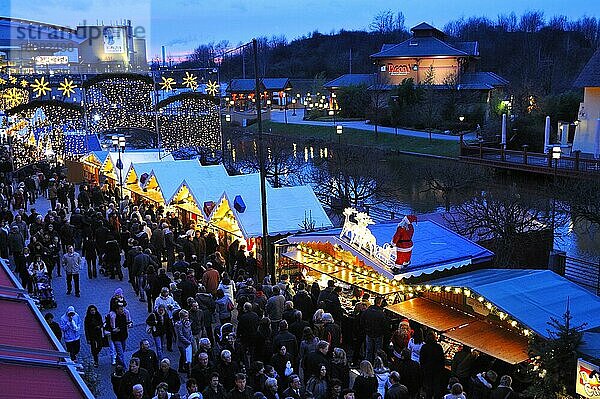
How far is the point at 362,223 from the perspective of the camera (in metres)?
11.7

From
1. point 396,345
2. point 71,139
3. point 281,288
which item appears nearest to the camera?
point 396,345

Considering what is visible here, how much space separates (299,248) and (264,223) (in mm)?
1019

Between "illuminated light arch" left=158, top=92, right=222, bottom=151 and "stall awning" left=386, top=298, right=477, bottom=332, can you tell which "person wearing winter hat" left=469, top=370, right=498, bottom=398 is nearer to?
"stall awning" left=386, top=298, right=477, bottom=332

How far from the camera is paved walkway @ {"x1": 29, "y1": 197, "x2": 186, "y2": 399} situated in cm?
1059

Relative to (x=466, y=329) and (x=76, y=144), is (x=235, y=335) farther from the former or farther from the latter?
(x=76, y=144)

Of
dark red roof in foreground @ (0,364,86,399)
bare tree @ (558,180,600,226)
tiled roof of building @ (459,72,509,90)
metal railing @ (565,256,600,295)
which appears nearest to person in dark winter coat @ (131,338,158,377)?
dark red roof in foreground @ (0,364,86,399)

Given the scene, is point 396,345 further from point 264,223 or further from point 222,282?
point 264,223

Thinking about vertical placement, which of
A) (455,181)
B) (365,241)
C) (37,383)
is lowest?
(455,181)

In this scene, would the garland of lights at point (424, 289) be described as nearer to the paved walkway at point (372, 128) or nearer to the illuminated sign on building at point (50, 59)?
the paved walkway at point (372, 128)

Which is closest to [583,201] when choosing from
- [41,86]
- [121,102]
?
[121,102]

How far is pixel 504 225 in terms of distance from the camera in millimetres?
17422

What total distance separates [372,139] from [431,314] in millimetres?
40546

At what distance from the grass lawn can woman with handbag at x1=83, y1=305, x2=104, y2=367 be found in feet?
110

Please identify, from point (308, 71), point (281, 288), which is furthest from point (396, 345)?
point (308, 71)
